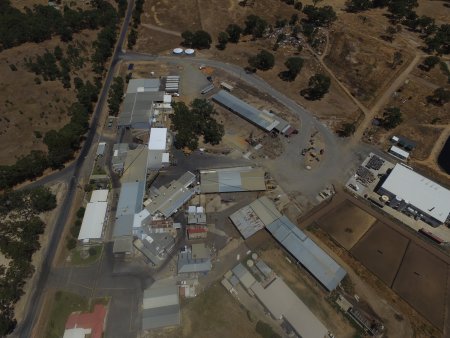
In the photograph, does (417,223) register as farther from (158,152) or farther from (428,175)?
(158,152)

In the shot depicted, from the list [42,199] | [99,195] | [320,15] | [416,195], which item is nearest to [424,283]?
[416,195]

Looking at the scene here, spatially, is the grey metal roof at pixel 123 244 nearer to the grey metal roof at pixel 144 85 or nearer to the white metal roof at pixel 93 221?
the white metal roof at pixel 93 221

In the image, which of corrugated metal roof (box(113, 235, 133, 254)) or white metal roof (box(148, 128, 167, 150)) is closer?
corrugated metal roof (box(113, 235, 133, 254))

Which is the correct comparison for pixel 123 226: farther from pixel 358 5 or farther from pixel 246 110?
pixel 358 5

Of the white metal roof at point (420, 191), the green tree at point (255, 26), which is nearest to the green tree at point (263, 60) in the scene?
the green tree at point (255, 26)

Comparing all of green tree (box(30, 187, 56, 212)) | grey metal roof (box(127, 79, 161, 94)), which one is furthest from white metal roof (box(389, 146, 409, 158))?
green tree (box(30, 187, 56, 212))

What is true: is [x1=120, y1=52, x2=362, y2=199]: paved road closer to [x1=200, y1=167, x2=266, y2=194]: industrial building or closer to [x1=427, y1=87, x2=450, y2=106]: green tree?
[x1=200, y1=167, x2=266, y2=194]: industrial building

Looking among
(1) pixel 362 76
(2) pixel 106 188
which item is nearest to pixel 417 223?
(1) pixel 362 76
